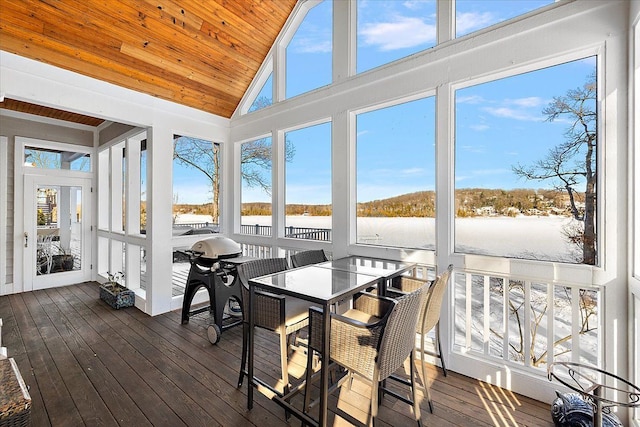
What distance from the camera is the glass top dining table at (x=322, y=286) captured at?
5.88ft

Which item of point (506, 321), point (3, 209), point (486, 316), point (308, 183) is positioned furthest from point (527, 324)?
point (3, 209)

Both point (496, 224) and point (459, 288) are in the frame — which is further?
point (459, 288)

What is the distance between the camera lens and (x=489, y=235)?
2.64 m

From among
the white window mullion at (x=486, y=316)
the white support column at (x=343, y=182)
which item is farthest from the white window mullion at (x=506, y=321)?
the white support column at (x=343, y=182)

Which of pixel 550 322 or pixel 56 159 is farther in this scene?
pixel 56 159

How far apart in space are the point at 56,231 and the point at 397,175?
630 centimetres

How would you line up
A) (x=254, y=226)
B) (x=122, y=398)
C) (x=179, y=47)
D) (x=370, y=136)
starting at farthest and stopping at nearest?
1. (x=254, y=226)
2. (x=179, y=47)
3. (x=370, y=136)
4. (x=122, y=398)

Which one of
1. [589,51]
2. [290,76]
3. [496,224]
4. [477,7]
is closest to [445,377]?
[496,224]

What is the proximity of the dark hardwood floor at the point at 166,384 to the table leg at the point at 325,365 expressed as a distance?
0.42m

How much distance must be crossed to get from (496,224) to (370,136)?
162 centimetres

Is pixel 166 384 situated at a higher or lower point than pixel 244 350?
lower

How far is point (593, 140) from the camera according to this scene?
2.19 m

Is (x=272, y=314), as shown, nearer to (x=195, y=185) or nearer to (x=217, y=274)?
(x=217, y=274)

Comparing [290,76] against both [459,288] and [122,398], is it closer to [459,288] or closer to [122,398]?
[459,288]
